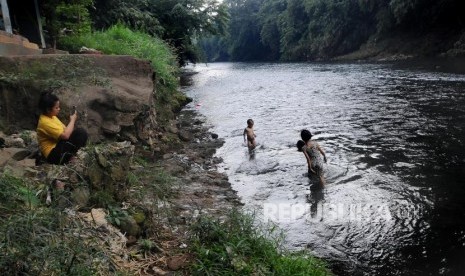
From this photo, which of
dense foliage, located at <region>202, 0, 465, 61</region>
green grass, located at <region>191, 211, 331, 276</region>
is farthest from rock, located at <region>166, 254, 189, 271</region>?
dense foliage, located at <region>202, 0, 465, 61</region>

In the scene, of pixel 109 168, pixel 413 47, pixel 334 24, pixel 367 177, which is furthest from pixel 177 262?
pixel 334 24

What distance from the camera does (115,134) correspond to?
8.39 metres

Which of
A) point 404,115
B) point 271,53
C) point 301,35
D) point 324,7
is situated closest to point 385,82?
point 404,115

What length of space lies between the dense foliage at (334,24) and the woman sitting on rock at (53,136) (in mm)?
33347

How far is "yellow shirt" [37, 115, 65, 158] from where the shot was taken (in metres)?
5.03

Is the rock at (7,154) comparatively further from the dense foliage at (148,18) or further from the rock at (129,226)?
the dense foliage at (148,18)

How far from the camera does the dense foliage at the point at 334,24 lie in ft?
120

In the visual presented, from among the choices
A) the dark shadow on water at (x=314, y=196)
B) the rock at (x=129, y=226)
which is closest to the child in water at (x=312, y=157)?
the dark shadow on water at (x=314, y=196)

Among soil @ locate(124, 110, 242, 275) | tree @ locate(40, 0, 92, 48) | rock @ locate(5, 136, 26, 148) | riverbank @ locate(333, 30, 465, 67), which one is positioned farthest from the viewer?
riverbank @ locate(333, 30, 465, 67)

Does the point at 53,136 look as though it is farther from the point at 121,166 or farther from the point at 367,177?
the point at 367,177

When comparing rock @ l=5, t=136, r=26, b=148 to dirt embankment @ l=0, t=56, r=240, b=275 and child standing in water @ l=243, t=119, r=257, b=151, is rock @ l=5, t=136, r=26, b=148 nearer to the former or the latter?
dirt embankment @ l=0, t=56, r=240, b=275

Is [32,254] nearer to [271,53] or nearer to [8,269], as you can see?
[8,269]

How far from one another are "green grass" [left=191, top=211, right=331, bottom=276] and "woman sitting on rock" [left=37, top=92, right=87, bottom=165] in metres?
1.96

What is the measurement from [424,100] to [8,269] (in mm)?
16047
